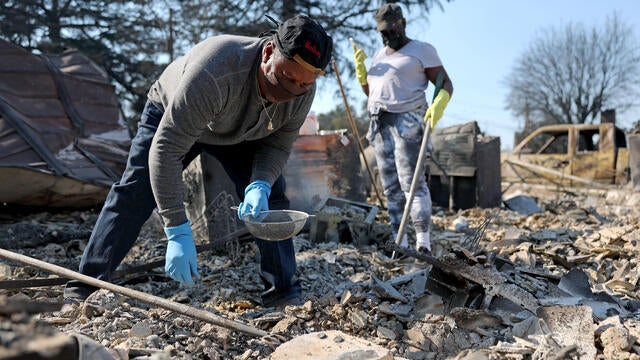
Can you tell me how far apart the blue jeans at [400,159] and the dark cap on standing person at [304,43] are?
2079 mm

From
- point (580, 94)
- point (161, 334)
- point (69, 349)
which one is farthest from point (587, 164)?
point (580, 94)

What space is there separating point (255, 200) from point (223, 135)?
43 centimetres

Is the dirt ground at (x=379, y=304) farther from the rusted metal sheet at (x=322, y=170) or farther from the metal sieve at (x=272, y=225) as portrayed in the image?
the rusted metal sheet at (x=322, y=170)

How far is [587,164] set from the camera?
9.23 m

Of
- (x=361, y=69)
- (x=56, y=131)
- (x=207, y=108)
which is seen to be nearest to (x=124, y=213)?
(x=207, y=108)

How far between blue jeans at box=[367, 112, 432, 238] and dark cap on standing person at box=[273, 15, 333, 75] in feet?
6.82

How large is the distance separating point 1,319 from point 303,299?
182 cm

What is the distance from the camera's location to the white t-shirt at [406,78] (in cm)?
424

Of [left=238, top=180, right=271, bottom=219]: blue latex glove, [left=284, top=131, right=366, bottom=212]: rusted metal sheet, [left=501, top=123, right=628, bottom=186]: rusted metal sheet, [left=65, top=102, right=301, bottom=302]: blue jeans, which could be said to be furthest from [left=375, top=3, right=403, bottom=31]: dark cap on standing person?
[left=501, top=123, right=628, bottom=186]: rusted metal sheet

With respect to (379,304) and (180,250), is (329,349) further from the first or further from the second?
(180,250)

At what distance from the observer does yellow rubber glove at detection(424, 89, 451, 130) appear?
4.05 meters

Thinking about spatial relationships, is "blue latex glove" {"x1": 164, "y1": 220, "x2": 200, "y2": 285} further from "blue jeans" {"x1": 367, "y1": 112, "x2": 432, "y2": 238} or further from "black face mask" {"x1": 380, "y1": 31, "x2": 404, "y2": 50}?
"black face mask" {"x1": 380, "y1": 31, "x2": 404, "y2": 50}

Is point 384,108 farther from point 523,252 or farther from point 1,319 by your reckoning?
point 1,319

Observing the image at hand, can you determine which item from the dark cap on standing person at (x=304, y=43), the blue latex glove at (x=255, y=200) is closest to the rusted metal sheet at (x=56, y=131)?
the blue latex glove at (x=255, y=200)
